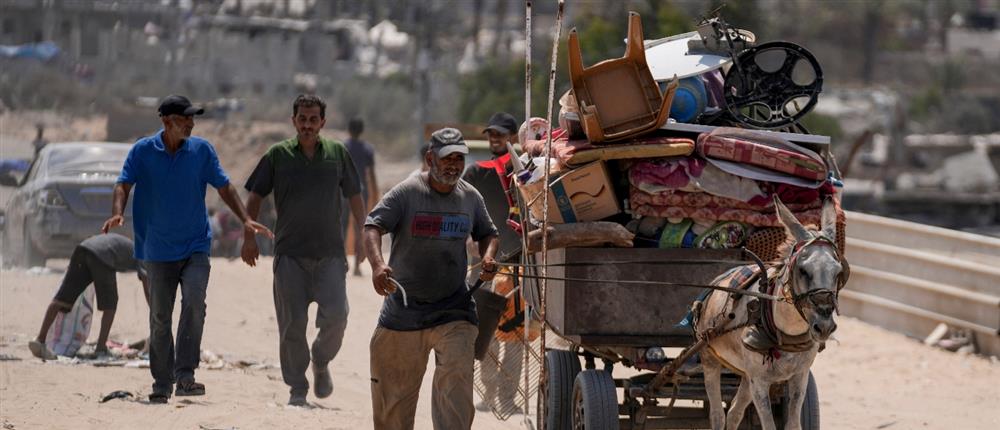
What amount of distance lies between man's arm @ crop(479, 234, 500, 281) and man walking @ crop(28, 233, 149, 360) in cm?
416

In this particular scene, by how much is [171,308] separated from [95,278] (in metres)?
2.02

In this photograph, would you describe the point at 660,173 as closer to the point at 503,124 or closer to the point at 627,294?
the point at 627,294

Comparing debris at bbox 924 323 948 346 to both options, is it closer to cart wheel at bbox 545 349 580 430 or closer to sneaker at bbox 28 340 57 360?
cart wheel at bbox 545 349 580 430

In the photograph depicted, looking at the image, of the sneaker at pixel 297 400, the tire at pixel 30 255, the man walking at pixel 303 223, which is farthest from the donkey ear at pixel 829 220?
the tire at pixel 30 255

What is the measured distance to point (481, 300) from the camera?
8719 mm

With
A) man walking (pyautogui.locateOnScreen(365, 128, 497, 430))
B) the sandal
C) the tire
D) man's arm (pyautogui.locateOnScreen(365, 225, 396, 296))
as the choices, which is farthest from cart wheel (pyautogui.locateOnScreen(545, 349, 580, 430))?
the tire

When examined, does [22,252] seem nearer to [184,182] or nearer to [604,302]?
[184,182]

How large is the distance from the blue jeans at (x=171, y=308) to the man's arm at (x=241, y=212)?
349mm

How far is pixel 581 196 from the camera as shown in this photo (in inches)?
314

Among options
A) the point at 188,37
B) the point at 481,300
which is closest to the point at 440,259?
the point at 481,300

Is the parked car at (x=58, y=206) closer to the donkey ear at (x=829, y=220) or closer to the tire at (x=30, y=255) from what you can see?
the tire at (x=30, y=255)

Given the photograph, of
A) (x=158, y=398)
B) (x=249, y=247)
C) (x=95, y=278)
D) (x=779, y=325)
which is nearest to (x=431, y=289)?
(x=779, y=325)

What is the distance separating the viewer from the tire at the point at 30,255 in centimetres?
1645

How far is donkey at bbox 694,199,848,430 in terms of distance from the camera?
22.0ft
